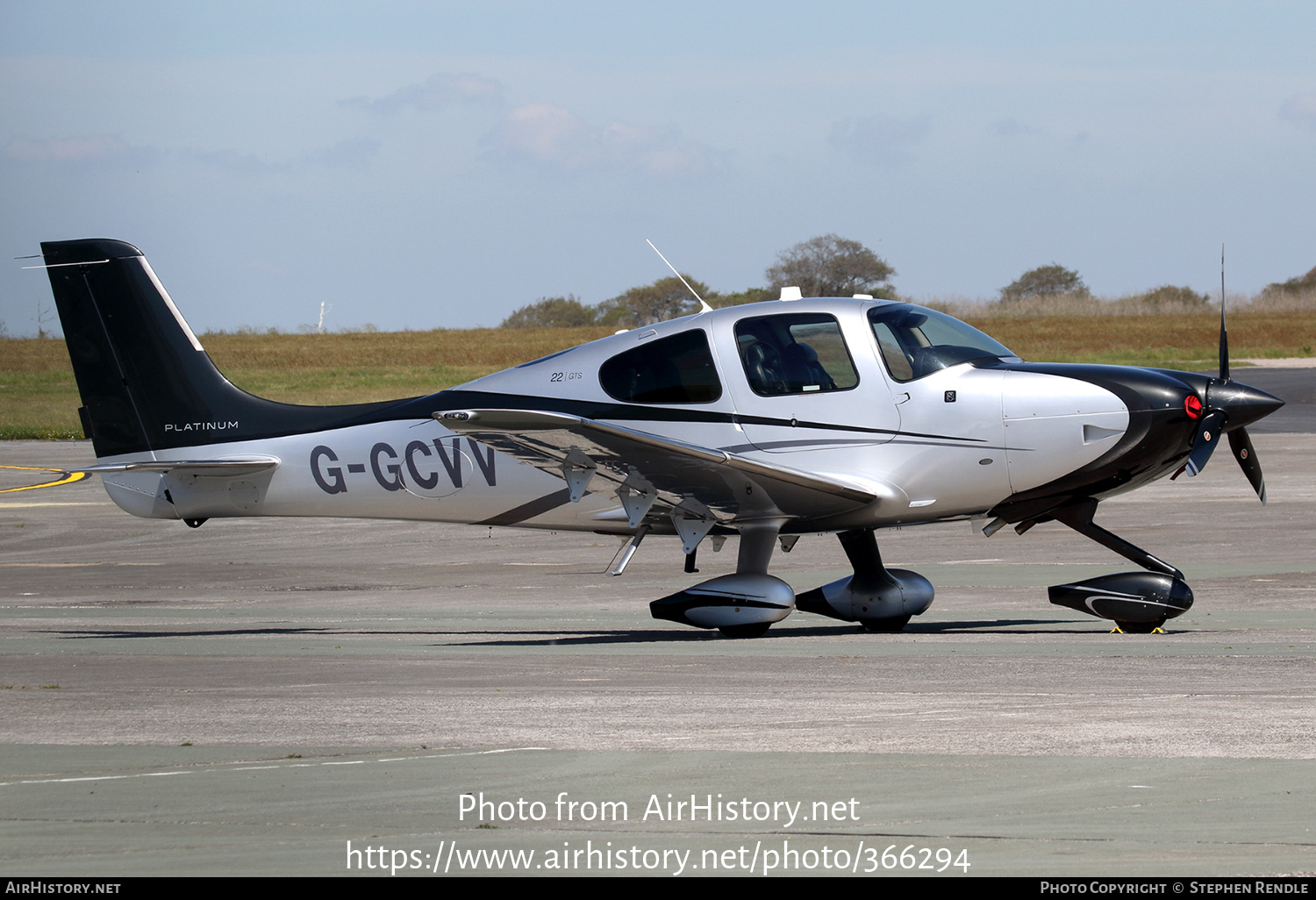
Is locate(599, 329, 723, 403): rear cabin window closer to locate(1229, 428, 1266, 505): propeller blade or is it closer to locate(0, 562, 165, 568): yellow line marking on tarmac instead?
locate(1229, 428, 1266, 505): propeller blade

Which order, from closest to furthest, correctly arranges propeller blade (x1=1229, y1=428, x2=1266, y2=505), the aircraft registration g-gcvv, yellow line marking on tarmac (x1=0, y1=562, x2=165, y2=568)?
1. the aircraft registration g-gcvv
2. propeller blade (x1=1229, y1=428, x2=1266, y2=505)
3. yellow line marking on tarmac (x1=0, y1=562, x2=165, y2=568)

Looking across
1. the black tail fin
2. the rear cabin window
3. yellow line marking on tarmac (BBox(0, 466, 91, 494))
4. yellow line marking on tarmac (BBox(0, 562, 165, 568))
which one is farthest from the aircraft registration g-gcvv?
yellow line marking on tarmac (BBox(0, 466, 91, 494))

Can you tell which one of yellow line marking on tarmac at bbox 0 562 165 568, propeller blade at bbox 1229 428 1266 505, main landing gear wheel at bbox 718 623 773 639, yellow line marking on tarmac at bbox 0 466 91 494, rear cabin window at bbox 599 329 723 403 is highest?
rear cabin window at bbox 599 329 723 403

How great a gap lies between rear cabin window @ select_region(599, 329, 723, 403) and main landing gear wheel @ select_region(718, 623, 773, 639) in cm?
181

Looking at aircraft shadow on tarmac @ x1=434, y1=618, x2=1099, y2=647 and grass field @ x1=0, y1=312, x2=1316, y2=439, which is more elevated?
grass field @ x1=0, y1=312, x2=1316, y2=439

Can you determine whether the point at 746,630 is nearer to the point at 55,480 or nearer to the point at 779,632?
the point at 779,632

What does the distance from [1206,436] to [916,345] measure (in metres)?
2.26

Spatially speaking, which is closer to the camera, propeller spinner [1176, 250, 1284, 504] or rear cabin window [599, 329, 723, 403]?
propeller spinner [1176, 250, 1284, 504]

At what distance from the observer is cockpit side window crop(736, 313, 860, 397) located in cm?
1171

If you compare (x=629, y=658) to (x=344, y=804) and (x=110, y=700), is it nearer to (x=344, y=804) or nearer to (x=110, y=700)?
(x=110, y=700)

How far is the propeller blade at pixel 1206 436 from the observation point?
11.0 m

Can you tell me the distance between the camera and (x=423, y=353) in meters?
77.1

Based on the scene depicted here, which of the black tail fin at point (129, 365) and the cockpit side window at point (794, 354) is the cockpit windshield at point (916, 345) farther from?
the black tail fin at point (129, 365)

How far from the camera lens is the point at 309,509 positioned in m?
13.5
